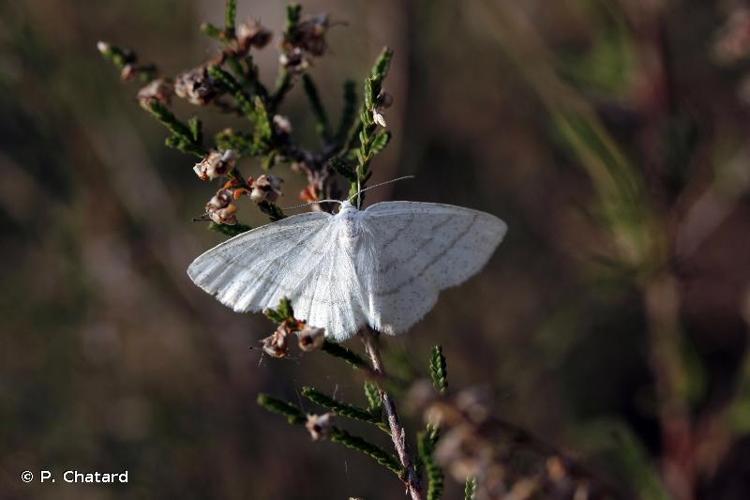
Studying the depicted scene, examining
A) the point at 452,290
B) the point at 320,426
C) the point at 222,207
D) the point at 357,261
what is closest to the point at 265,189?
the point at 222,207

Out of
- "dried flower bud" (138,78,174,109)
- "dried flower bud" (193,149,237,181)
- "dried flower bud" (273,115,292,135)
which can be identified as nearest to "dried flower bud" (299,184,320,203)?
"dried flower bud" (273,115,292,135)

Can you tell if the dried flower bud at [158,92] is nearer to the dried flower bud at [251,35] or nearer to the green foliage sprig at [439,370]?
the dried flower bud at [251,35]

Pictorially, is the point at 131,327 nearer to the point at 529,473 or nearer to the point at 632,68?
the point at 632,68

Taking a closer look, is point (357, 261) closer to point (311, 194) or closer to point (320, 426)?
point (311, 194)

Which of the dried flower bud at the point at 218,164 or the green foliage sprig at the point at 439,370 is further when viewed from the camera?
the dried flower bud at the point at 218,164

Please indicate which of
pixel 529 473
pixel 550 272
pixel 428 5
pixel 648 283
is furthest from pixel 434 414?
pixel 550 272

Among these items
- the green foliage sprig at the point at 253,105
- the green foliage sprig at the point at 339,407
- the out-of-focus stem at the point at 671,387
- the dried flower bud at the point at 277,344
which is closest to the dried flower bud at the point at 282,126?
the green foliage sprig at the point at 253,105
